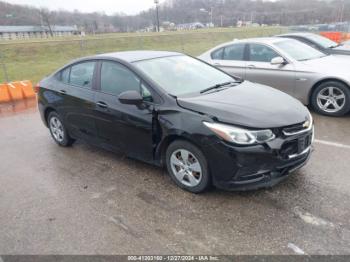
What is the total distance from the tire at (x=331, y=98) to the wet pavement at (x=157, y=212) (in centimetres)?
159

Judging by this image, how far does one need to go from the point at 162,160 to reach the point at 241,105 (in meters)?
1.16

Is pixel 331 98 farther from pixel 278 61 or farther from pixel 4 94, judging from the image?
pixel 4 94

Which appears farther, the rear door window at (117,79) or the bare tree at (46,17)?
the bare tree at (46,17)

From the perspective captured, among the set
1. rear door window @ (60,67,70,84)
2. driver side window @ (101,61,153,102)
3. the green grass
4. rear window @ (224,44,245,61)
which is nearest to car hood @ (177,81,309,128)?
driver side window @ (101,61,153,102)

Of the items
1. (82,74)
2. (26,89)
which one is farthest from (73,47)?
(82,74)

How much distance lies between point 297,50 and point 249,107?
14.8 ft

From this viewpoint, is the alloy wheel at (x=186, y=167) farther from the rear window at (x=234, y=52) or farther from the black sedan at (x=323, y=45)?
the black sedan at (x=323, y=45)

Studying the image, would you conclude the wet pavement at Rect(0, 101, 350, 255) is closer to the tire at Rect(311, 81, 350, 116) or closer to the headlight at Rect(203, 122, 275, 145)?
the headlight at Rect(203, 122, 275, 145)

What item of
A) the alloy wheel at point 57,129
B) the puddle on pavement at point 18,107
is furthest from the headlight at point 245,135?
the puddle on pavement at point 18,107

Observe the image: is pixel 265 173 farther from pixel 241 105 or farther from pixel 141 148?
pixel 141 148

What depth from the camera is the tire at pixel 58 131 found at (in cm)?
536

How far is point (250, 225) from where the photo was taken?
308 centimetres

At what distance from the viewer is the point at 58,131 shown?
550 centimetres

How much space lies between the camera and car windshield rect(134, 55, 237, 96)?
3995 mm
